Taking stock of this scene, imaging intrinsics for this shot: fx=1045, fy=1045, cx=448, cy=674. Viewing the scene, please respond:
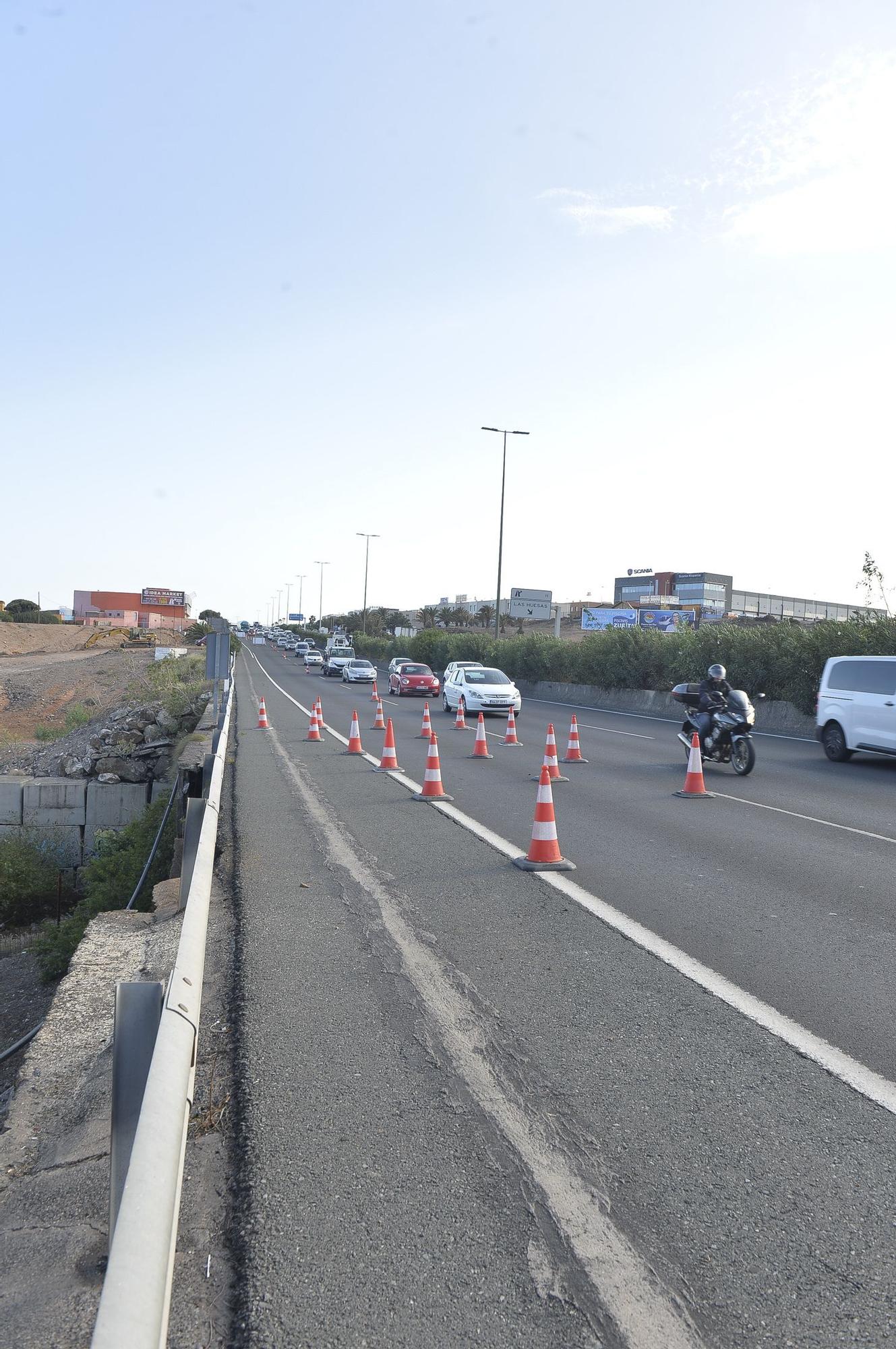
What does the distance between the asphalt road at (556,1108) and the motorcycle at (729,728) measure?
6.54 metres

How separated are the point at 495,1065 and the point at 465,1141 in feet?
2.29

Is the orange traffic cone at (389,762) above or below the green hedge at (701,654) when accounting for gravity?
below

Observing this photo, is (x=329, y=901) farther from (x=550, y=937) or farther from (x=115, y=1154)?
(x=115, y=1154)

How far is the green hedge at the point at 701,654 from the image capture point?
25953 mm

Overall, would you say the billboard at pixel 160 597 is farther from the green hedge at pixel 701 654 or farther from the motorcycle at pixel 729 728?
the motorcycle at pixel 729 728

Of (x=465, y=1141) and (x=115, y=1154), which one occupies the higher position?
(x=115, y=1154)

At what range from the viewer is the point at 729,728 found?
1568 centimetres

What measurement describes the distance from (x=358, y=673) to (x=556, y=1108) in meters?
47.9

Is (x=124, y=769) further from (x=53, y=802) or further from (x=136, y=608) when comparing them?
(x=136, y=608)

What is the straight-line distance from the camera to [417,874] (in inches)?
319

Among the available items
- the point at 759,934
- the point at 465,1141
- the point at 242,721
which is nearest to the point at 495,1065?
the point at 465,1141

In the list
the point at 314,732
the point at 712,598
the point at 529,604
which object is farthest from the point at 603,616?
the point at 314,732

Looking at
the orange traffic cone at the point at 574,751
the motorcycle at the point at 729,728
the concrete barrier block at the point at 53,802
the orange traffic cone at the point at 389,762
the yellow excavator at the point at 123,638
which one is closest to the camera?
the orange traffic cone at the point at 389,762

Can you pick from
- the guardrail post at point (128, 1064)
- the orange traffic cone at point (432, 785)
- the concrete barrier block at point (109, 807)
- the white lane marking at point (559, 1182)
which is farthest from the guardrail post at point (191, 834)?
the concrete barrier block at point (109, 807)
